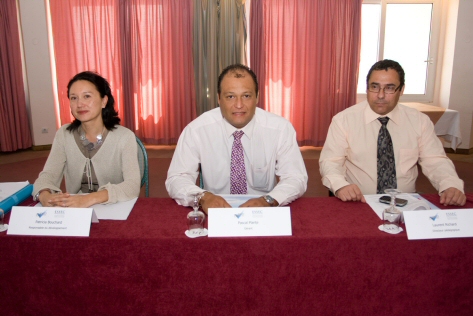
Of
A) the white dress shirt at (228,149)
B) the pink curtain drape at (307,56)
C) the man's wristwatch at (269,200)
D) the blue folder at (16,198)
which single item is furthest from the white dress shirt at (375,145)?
the pink curtain drape at (307,56)

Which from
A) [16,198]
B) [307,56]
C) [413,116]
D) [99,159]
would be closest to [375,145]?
[413,116]

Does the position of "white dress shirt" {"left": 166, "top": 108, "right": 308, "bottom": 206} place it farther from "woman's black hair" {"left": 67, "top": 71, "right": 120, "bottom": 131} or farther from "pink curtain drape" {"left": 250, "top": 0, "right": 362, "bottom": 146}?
"pink curtain drape" {"left": 250, "top": 0, "right": 362, "bottom": 146}

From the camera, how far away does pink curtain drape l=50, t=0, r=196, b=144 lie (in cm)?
632

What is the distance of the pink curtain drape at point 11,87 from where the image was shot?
19.5ft

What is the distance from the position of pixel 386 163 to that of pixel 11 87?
6.19 metres

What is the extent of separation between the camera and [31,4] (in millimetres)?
6078

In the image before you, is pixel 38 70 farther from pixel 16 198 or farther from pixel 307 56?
pixel 16 198

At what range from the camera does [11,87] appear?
20.3 ft

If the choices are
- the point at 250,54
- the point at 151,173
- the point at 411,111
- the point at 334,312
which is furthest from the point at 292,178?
the point at 250,54

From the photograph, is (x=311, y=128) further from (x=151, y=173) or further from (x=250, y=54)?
(x=151, y=173)

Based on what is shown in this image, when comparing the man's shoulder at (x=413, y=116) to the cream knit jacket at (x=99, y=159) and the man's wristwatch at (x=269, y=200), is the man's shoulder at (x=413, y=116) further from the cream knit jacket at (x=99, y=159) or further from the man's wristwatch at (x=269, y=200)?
the cream knit jacket at (x=99, y=159)

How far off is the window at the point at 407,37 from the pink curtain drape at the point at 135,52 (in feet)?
10.3

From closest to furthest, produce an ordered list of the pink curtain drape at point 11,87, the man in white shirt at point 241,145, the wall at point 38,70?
1. the man in white shirt at point 241,145
2. the pink curtain drape at point 11,87
3. the wall at point 38,70

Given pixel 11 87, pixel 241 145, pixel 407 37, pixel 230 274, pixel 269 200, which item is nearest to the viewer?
pixel 230 274
